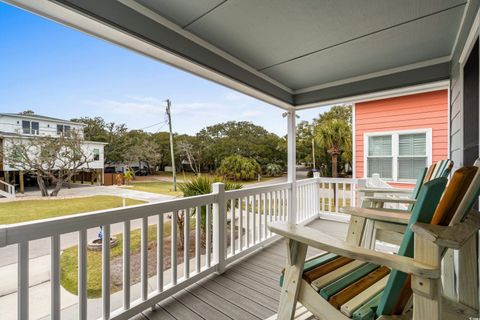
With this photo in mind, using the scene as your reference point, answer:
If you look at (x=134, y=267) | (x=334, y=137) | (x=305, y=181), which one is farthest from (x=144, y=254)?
(x=334, y=137)

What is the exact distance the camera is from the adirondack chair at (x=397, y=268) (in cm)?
79

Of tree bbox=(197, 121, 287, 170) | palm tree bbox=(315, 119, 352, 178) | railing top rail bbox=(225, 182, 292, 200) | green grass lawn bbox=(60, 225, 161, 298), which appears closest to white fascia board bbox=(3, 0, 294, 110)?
tree bbox=(197, 121, 287, 170)

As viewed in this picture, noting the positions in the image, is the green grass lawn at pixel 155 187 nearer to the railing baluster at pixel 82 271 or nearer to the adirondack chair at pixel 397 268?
the railing baluster at pixel 82 271

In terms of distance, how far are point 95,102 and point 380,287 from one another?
2.08 metres

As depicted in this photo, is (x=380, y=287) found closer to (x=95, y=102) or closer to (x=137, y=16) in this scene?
(x=95, y=102)

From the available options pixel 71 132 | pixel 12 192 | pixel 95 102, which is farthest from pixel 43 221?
pixel 95 102

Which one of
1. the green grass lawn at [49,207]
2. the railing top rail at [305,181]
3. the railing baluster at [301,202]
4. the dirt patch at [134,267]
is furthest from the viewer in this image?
the railing baluster at [301,202]

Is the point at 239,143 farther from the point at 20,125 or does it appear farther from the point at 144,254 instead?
the point at 20,125

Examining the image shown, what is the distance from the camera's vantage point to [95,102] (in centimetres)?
164

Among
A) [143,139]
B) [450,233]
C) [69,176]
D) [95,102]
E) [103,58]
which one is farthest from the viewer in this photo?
[143,139]

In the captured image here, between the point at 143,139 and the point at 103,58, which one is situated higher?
the point at 103,58

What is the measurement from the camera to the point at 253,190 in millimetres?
2924

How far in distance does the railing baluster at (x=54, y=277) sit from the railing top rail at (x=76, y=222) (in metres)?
0.07

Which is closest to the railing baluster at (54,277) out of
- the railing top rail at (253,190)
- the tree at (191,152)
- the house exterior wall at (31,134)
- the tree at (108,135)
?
the house exterior wall at (31,134)
